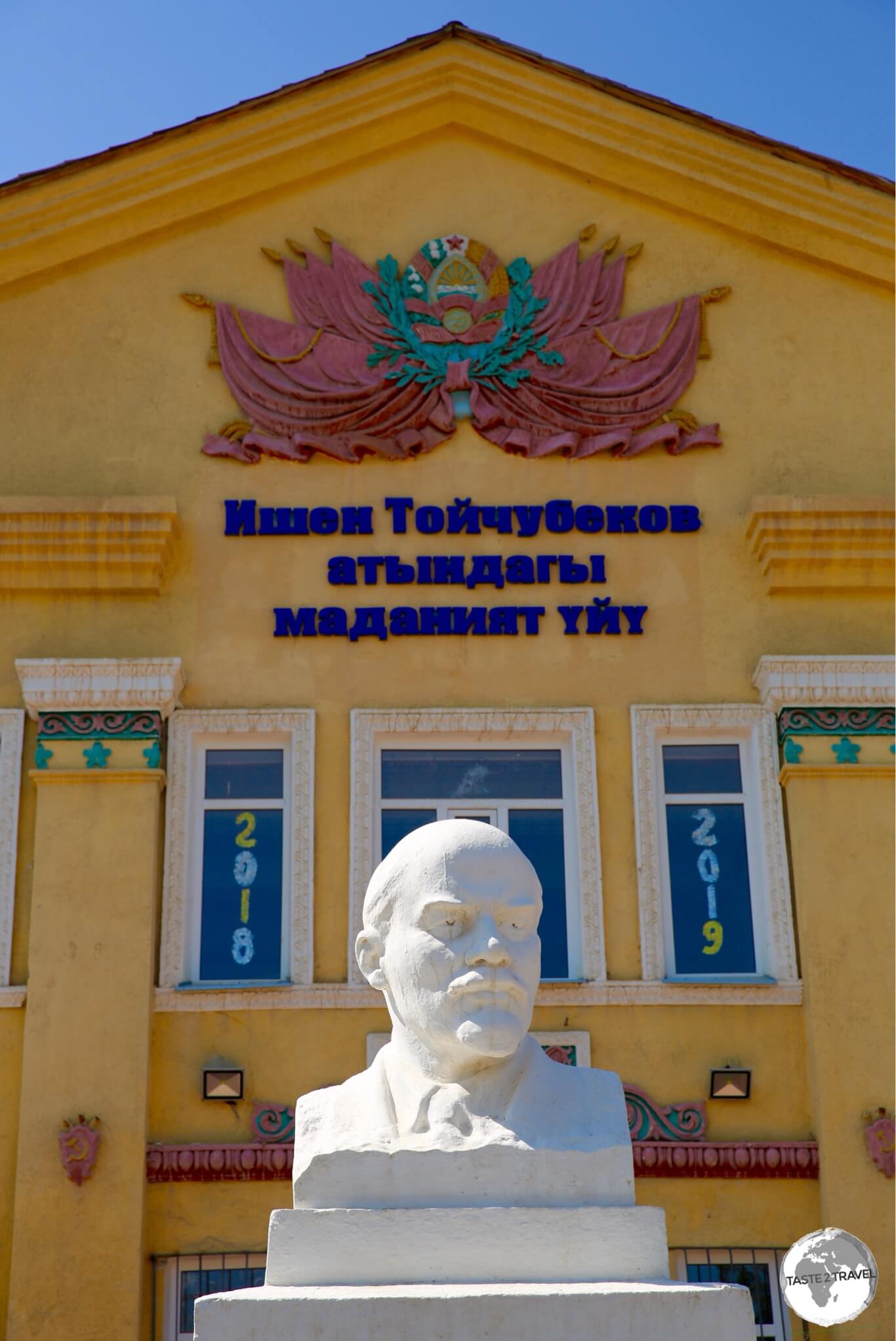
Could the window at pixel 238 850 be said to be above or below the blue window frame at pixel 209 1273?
above

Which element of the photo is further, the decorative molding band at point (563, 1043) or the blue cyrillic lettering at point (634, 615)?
the blue cyrillic lettering at point (634, 615)

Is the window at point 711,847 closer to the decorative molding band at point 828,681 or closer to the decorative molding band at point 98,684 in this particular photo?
the decorative molding band at point 828,681

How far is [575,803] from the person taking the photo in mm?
13508

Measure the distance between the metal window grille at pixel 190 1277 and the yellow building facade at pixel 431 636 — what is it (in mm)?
27

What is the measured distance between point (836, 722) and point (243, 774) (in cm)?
401

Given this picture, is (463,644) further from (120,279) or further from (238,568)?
(120,279)

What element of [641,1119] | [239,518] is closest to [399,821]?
[239,518]

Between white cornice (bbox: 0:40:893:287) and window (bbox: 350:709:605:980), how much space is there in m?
4.23

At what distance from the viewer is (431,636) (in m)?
13.8

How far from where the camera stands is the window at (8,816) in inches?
514

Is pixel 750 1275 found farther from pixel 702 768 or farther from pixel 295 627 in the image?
pixel 295 627

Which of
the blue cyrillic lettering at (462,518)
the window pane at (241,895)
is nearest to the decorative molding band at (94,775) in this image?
the window pane at (241,895)

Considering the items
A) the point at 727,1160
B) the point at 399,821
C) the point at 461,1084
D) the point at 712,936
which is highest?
the point at 399,821

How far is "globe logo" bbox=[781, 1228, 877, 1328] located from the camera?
7.24 m
